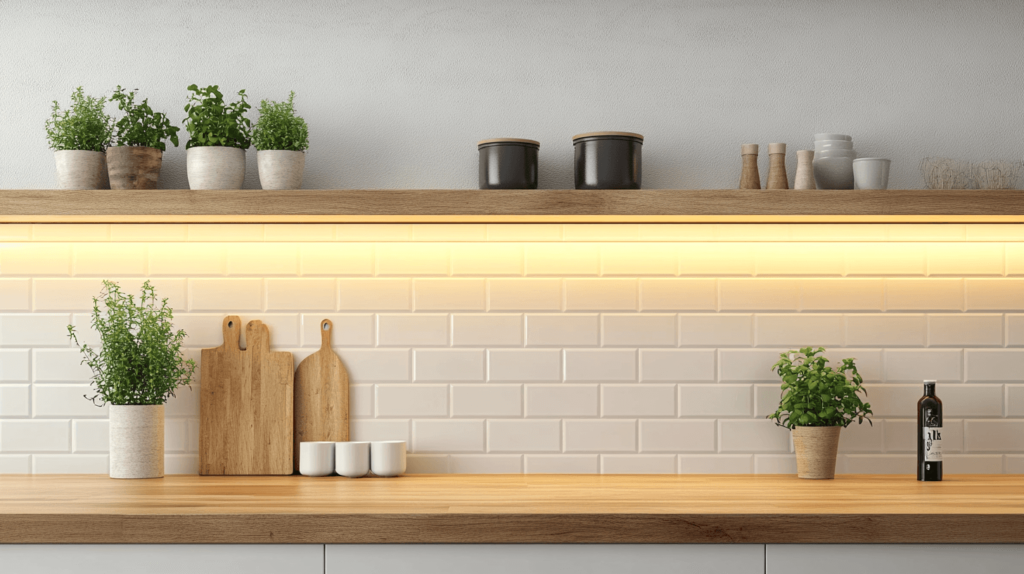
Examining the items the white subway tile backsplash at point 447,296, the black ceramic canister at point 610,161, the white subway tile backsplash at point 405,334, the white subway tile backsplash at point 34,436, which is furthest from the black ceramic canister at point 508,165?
the white subway tile backsplash at point 34,436

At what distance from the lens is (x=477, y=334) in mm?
2334

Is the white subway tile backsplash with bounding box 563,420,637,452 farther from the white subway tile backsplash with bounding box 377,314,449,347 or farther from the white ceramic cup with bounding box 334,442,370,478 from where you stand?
the white ceramic cup with bounding box 334,442,370,478

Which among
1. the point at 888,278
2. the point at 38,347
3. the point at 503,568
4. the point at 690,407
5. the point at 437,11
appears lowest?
the point at 503,568

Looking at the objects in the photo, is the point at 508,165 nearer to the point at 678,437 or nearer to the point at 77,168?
the point at 678,437

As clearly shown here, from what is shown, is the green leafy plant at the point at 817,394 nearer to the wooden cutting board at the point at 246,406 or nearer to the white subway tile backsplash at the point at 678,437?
the white subway tile backsplash at the point at 678,437

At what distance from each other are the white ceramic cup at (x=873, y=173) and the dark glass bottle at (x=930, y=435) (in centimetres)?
52

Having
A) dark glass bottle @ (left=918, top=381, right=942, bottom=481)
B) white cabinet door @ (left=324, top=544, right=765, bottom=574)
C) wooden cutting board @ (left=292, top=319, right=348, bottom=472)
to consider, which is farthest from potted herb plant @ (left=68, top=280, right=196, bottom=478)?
dark glass bottle @ (left=918, top=381, right=942, bottom=481)

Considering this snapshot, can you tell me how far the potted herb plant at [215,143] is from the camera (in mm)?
2123

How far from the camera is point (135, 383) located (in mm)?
2162

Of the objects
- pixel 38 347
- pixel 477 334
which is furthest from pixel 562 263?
pixel 38 347

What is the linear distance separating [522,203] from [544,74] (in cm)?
50

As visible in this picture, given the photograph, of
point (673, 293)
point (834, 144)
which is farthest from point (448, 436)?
point (834, 144)

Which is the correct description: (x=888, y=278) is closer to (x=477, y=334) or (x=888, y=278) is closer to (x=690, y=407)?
(x=690, y=407)

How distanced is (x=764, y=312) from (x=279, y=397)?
135 centimetres
